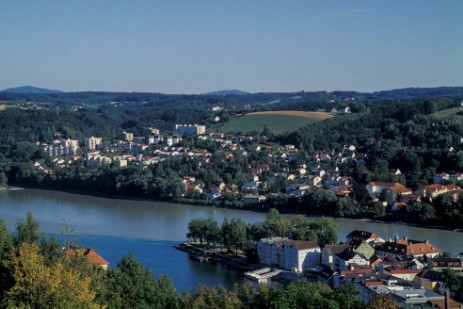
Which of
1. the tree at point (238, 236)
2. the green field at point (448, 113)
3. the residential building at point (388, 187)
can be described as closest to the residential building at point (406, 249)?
the tree at point (238, 236)

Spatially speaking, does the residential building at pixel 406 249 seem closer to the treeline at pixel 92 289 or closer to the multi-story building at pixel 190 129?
the treeline at pixel 92 289

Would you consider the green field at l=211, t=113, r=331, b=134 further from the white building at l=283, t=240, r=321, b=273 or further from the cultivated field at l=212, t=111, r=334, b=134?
the white building at l=283, t=240, r=321, b=273

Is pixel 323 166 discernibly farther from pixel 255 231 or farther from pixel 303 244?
pixel 303 244

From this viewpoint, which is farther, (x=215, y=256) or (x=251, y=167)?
(x=251, y=167)

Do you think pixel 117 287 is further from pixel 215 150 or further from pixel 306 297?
pixel 215 150

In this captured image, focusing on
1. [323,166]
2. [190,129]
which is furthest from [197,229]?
[190,129]
